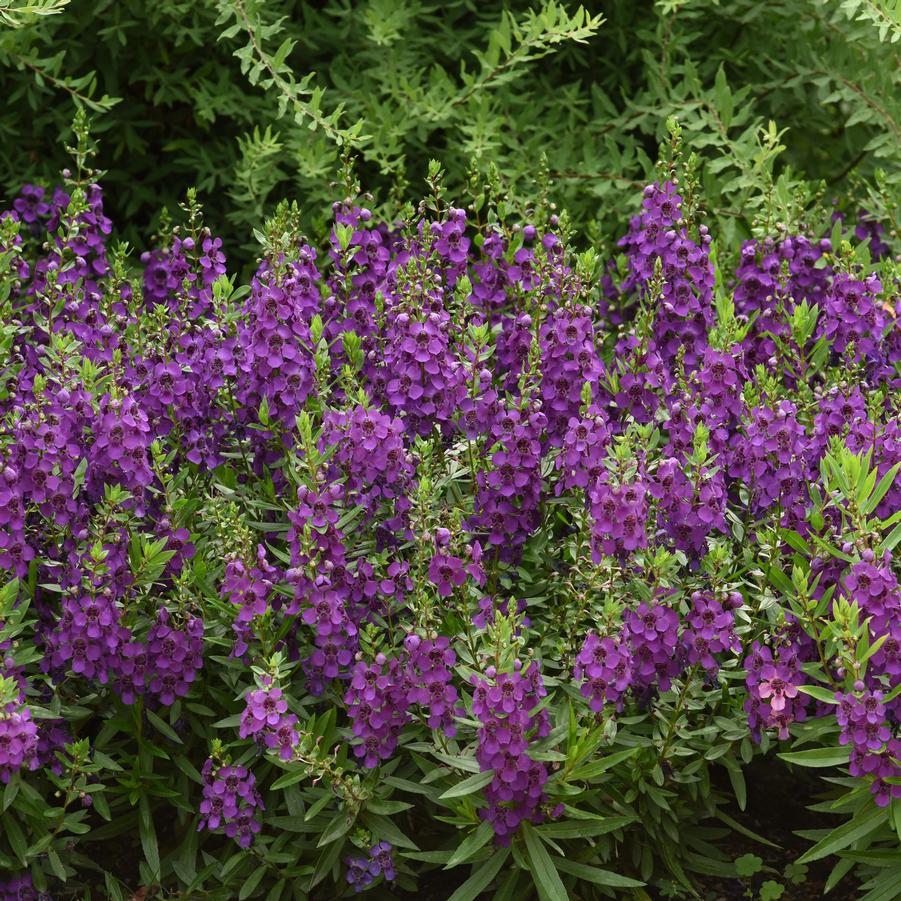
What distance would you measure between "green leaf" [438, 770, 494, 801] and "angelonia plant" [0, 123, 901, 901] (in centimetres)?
2

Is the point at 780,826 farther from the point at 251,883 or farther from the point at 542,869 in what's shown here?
the point at 251,883

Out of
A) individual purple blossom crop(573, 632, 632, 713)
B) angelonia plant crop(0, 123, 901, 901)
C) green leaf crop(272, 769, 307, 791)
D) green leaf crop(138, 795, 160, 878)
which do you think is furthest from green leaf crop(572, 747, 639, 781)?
green leaf crop(138, 795, 160, 878)

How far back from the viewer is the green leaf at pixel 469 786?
3.23m

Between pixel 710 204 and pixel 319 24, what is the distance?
1906mm

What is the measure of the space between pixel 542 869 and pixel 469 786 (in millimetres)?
290

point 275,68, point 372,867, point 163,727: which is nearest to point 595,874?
point 372,867

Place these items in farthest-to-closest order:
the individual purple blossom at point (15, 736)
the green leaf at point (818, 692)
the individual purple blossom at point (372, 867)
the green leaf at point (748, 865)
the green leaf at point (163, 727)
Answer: the green leaf at point (748, 865), the green leaf at point (163, 727), the individual purple blossom at point (372, 867), the green leaf at point (818, 692), the individual purple blossom at point (15, 736)

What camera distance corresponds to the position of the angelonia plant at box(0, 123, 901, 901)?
3312 millimetres

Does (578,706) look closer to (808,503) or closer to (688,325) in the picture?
(808,503)

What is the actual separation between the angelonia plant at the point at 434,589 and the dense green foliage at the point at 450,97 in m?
1.43

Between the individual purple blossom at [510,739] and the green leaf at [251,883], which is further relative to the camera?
the green leaf at [251,883]

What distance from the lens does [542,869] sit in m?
3.33

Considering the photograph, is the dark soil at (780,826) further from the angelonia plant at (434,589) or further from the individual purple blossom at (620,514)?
the individual purple blossom at (620,514)

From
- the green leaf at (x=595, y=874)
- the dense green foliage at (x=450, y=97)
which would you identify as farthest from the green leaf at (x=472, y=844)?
the dense green foliage at (x=450, y=97)
